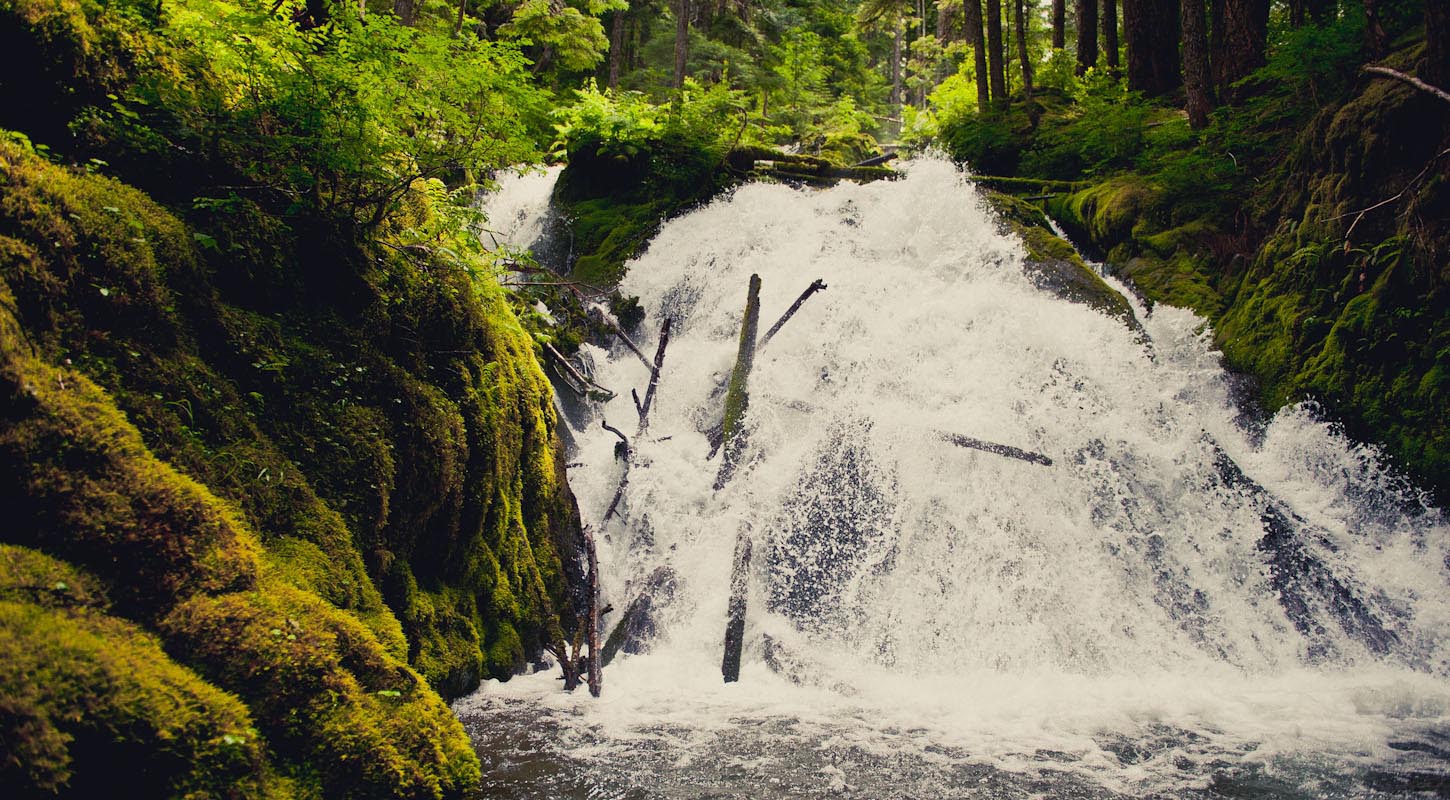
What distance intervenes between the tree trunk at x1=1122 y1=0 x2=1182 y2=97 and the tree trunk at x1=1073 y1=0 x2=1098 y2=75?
9.01 ft

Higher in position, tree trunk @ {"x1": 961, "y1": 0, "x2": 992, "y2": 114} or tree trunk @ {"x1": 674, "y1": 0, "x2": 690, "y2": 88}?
tree trunk @ {"x1": 674, "y1": 0, "x2": 690, "y2": 88}

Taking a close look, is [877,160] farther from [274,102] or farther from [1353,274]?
[274,102]

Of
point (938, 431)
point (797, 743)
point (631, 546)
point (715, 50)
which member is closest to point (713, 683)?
point (797, 743)

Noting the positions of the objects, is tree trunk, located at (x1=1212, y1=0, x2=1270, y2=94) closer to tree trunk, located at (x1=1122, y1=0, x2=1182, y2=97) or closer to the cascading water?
tree trunk, located at (x1=1122, y1=0, x2=1182, y2=97)

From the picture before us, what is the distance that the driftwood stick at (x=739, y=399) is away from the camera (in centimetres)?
839

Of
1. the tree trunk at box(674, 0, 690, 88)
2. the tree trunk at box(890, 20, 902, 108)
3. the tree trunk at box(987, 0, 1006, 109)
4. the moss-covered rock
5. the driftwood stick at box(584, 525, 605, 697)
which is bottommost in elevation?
the driftwood stick at box(584, 525, 605, 697)

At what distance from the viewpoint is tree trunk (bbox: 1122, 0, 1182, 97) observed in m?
15.6

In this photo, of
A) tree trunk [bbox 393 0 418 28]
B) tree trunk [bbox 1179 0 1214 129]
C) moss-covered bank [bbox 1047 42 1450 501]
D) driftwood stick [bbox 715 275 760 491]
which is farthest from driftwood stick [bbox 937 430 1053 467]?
tree trunk [bbox 393 0 418 28]

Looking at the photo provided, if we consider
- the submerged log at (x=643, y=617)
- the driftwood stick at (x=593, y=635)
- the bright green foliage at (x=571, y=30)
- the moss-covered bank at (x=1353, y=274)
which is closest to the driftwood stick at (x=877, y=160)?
the bright green foliage at (x=571, y=30)

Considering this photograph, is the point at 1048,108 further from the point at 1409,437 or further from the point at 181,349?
the point at 181,349

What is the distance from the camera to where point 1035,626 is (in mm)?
6625

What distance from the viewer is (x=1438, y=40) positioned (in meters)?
7.21

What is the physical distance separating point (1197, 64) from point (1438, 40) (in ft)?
16.0

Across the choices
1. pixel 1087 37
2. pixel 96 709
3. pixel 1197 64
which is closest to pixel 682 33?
pixel 1087 37
